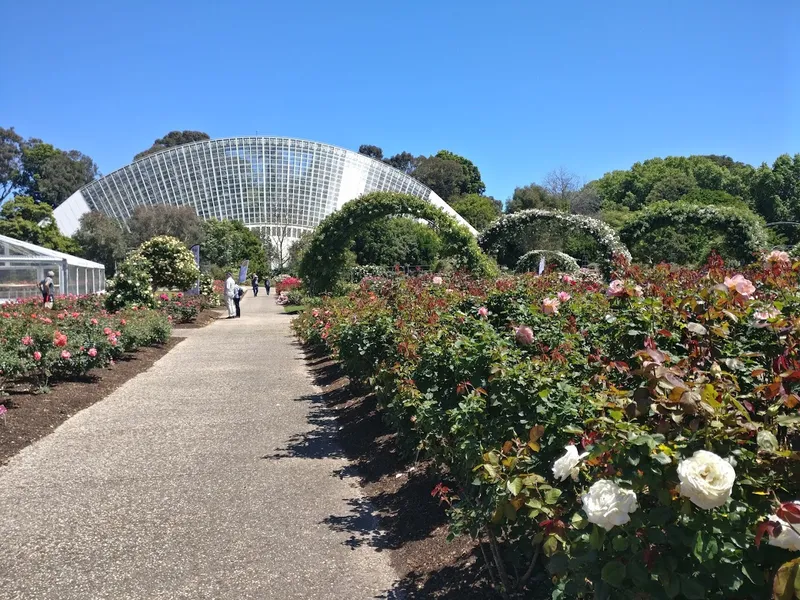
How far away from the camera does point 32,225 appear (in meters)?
52.9

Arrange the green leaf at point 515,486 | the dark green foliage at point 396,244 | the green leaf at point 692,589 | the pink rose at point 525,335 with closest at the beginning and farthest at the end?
1. the green leaf at point 692,589
2. the green leaf at point 515,486
3. the pink rose at point 525,335
4. the dark green foliage at point 396,244

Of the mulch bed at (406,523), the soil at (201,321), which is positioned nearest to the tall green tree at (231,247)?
the soil at (201,321)

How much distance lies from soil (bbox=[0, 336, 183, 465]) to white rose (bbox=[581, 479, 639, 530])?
5.07m

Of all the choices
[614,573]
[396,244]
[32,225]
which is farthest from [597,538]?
[32,225]

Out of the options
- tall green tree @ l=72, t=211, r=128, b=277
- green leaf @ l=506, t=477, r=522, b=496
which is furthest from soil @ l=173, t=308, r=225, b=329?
tall green tree @ l=72, t=211, r=128, b=277

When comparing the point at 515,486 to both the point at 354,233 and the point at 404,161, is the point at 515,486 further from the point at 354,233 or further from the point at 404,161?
the point at 404,161

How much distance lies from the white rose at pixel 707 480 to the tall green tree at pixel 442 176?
303 ft

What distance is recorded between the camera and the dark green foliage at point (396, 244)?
1735 inches

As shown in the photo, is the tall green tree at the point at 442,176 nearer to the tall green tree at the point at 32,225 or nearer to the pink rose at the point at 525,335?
the tall green tree at the point at 32,225

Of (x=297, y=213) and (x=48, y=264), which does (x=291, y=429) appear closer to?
(x=48, y=264)

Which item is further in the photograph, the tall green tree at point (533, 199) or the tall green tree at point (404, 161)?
the tall green tree at point (404, 161)

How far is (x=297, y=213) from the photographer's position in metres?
68.6

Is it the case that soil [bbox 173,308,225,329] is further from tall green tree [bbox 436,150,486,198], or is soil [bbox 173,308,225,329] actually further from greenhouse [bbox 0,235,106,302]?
tall green tree [bbox 436,150,486,198]

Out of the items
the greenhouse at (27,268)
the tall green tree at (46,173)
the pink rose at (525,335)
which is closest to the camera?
the pink rose at (525,335)
